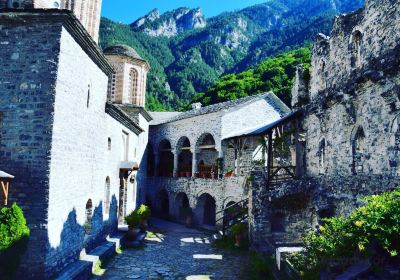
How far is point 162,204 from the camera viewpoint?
2586cm

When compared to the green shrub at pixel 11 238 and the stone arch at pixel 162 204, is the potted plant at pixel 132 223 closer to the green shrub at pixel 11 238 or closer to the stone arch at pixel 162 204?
the green shrub at pixel 11 238

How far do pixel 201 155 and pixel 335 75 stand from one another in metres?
14.0

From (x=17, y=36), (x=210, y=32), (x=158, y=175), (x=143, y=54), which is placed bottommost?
(x=158, y=175)

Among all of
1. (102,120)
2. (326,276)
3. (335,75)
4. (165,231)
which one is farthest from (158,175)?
(326,276)

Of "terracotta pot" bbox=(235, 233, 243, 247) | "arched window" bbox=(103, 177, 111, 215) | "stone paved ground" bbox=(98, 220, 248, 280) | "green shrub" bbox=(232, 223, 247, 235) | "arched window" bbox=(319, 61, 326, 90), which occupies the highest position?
"arched window" bbox=(319, 61, 326, 90)

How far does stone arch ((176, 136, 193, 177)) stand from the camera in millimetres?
23844

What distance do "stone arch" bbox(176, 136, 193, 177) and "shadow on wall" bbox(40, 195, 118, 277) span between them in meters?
11.2

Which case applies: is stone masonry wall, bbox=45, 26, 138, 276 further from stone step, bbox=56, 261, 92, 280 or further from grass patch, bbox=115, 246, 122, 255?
grass patch, bbox=115, 246, 122, 255

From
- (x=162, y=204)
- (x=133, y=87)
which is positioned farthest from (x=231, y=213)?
(x=133, y=87)

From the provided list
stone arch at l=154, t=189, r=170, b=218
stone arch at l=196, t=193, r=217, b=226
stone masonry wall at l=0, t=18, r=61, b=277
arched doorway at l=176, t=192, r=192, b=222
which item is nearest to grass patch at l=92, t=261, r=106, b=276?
stone masonry wall at l=0, t=18, r=61, b=277

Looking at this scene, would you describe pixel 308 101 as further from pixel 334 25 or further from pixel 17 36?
pixel 17 36

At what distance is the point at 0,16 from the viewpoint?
7.36 meters

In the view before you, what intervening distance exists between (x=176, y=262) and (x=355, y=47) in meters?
8.79

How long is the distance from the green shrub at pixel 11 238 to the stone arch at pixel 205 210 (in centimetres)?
1486
